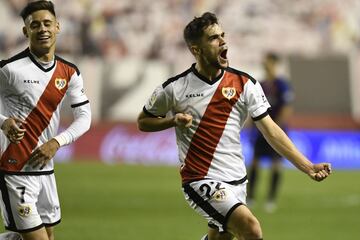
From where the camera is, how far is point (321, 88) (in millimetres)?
24375

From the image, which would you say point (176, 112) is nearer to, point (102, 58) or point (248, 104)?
point (248, 104)

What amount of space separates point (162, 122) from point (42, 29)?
1.10 metres

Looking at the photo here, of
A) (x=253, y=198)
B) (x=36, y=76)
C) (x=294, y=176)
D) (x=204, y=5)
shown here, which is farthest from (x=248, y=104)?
(x=204, y=5)

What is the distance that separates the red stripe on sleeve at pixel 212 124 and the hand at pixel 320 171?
75 cm

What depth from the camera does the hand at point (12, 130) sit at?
260 inches

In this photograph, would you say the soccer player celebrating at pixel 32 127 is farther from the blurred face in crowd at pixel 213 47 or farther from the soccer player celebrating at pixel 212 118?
the blurred face in crowd at pixel 213 47

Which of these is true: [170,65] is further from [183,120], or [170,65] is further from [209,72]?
[183,120]

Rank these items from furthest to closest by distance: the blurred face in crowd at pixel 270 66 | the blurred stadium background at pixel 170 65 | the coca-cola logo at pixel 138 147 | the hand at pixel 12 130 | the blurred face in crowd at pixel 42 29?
the coca-cola logo at pixel 138 147
the blurred stadium background at pixel 170 65
the blurred face in crowd at pixel 270 66
the blurred face in crowd at pixel 42 29
the hand at pixel 12 130

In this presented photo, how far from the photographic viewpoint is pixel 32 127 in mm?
6934

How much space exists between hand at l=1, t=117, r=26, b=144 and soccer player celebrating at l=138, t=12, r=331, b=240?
922 millimetres

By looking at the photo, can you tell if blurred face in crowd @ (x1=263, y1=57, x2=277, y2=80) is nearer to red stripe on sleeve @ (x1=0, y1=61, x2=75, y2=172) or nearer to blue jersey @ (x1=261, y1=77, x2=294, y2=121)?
blue jersey @ (x1=261, y1=77, x2=294, y2=121)

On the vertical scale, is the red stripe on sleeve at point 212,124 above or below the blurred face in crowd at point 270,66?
above

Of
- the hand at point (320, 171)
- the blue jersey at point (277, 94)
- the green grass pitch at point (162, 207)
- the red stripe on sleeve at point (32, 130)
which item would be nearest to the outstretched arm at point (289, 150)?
the hand at point (320, 171)

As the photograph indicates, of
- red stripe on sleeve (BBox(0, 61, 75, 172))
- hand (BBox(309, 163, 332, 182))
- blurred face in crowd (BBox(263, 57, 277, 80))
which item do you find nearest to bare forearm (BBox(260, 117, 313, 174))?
hand (BBox(309, 163, 332, 182))
